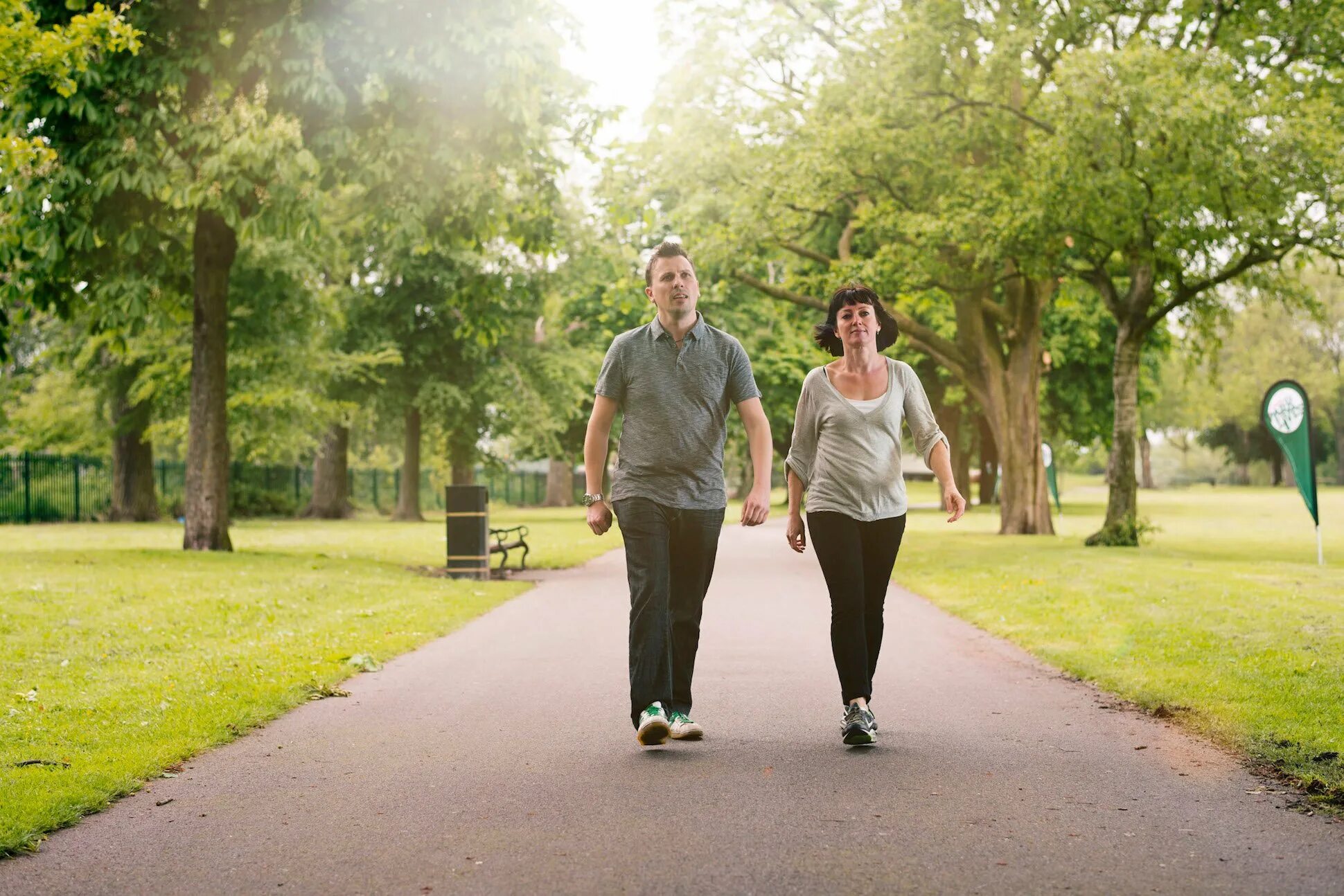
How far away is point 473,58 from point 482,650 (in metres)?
8.36

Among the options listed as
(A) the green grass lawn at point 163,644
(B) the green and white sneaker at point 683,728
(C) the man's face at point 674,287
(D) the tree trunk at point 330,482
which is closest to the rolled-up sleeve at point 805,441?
(C) the man's face at point 674,287

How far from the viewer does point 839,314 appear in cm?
604

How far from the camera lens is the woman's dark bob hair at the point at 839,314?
601 centimetres

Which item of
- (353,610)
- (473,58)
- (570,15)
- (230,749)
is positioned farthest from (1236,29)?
A: (230,749)

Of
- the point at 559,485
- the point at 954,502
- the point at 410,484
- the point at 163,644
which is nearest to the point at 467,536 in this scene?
the point at 163,644

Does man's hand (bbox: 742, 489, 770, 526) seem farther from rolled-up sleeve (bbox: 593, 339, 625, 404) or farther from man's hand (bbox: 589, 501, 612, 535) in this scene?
rolled-up sleeve (bbox: 593, 339, 625, 404)

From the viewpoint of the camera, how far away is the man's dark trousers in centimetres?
567

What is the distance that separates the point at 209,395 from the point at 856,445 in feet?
45.7

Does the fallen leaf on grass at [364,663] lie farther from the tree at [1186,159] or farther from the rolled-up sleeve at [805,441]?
the tree at [1186,159]

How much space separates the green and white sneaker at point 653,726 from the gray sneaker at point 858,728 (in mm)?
774

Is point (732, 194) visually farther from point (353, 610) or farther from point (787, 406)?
point (787, 406)

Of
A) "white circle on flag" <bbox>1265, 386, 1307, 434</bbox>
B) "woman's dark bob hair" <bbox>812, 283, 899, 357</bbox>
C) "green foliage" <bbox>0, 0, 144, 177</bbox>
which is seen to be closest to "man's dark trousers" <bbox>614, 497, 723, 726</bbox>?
"woman's dark bob hair" <bbox>812, 283, 899, 357</bbox>

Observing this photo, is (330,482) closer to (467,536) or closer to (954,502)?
(467,536)

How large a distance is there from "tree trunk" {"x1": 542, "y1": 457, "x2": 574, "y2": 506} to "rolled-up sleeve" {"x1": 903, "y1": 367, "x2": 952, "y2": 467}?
5534 cm
